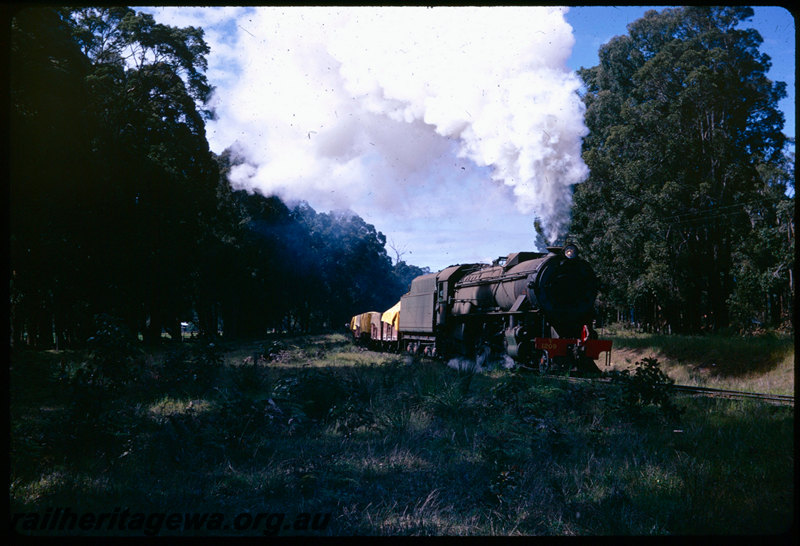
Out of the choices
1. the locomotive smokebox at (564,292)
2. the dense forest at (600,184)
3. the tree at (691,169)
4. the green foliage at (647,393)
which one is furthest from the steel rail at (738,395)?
the tree at (691,169)

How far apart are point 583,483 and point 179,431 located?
488 cm

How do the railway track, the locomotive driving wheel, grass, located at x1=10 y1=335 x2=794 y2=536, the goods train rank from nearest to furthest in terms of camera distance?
grass, located at x1=10 y1=335 x2=794 y2=536 → the railway track → the goods train → the locomotive driving wheel

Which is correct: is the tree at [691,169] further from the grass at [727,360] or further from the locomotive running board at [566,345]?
the locomotive running board at [566,345]

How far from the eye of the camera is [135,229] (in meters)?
17.0

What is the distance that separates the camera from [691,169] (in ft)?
72.0

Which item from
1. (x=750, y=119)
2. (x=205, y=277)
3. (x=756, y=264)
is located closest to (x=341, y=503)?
(x=756, y=264)

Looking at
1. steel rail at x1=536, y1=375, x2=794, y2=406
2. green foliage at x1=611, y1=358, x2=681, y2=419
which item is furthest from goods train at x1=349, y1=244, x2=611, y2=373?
green foliage at x1=611, y1=358, x2=681, y2=419

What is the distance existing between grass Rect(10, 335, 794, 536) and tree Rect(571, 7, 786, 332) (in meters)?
14.3

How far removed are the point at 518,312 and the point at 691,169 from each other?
13.6 meters

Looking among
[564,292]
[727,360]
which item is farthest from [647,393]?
[727,360]

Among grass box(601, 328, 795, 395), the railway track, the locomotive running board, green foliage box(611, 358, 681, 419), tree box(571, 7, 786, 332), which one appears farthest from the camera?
tree box(571, 7, 786, 332)

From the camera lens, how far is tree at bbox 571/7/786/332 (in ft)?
69.0

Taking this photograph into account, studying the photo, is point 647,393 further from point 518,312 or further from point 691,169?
point 691,169

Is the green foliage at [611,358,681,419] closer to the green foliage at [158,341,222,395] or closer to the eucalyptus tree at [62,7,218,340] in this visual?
the green foliage at [158,341,222,395]
